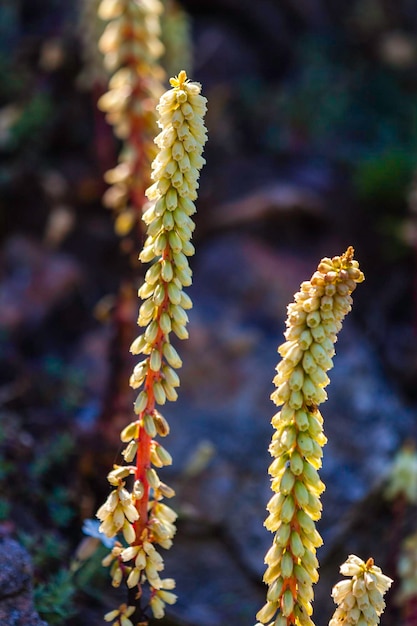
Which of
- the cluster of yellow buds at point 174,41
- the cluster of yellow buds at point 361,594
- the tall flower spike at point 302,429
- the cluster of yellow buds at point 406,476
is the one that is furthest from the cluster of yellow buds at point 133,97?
the cluster of yellow buds at point 361,594

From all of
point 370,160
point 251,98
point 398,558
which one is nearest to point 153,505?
point 398,558

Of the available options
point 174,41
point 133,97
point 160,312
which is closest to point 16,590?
point 160,312

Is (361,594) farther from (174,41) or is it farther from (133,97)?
(174,41)

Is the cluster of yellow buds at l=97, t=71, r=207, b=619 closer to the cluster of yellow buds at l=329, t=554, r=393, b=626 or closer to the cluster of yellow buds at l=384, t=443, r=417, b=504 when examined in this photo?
the cluster of yellow buds at l=329, t=554, r=393, b=626

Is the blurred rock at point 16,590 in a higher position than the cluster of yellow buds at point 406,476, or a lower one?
lower

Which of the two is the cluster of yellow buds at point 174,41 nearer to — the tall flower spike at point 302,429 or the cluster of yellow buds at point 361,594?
the tall flower spike at point 302,429

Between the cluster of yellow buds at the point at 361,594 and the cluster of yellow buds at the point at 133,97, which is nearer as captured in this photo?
the cluster of yellow buds at the point at 361,594
